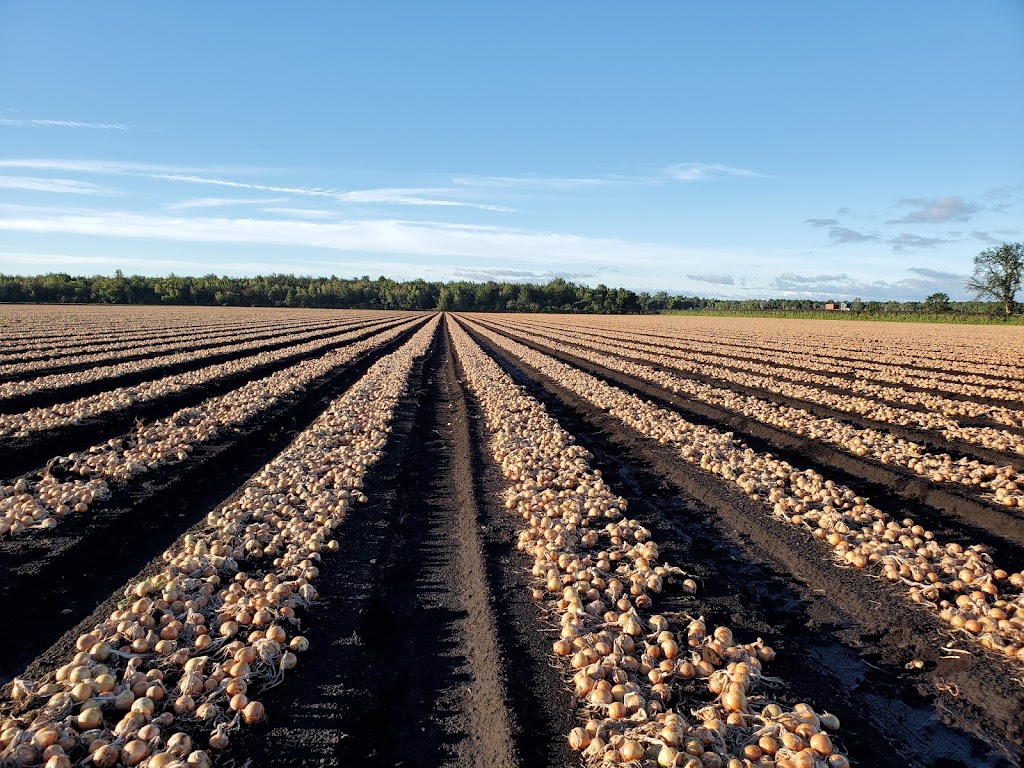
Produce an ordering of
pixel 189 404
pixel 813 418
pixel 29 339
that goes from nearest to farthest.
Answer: pixel 813 418, pixel 189 404, pixel 29 339

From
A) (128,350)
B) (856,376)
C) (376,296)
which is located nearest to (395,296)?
(376,296)

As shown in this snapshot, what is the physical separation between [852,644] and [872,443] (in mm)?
5884

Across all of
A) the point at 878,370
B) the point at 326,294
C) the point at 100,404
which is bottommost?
the point at 100,404

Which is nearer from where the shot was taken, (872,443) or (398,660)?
(398,660)

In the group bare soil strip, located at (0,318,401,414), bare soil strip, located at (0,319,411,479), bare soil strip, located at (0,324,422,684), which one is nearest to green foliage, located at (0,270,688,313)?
bare soil strip, located at (0,318,401,414)

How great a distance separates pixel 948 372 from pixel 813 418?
438 inches

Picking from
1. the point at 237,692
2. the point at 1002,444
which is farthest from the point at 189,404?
the point at 1002,444

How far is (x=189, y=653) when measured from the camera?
3.46m

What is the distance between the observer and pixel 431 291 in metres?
124

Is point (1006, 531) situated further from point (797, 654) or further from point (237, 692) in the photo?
point (237, 692)

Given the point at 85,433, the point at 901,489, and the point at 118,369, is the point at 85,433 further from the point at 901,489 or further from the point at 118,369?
the point at 901,489

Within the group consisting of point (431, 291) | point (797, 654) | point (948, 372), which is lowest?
point (797, 654)

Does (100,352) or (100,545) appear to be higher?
(100,352)

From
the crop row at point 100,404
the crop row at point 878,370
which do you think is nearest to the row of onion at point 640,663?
the crop row at point 100,404
